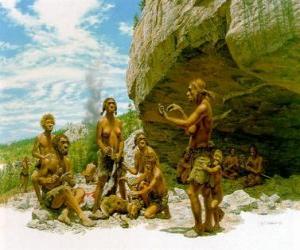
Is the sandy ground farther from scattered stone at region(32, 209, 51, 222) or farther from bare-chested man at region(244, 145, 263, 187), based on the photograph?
bare-chested man at region(244, 145, 263, 187)

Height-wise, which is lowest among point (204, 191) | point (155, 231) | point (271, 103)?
point (155, 231)

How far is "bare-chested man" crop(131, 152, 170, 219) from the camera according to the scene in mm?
7918

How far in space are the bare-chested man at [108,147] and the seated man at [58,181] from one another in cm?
43

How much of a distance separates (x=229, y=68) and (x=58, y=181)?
9.74 ft

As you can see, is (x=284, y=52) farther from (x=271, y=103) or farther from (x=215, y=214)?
(x=271, y=103)

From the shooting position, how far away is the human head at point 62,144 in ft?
25.7

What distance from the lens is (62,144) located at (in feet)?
25.7

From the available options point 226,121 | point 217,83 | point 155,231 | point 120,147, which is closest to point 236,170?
point 226,121

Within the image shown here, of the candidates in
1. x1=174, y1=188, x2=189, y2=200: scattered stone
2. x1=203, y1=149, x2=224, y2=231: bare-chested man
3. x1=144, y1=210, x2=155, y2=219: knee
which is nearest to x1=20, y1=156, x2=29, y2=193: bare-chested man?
x1=174, y1=188, x2=189, y2=200: scattered stone

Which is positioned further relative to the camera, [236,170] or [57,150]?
[236,170]

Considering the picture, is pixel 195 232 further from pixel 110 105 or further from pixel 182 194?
pixel 182 194

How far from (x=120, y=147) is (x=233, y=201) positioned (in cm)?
184

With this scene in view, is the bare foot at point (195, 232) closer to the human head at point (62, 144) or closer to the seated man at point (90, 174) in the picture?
the human head at point (62, 144)

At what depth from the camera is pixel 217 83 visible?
9.55 metres
